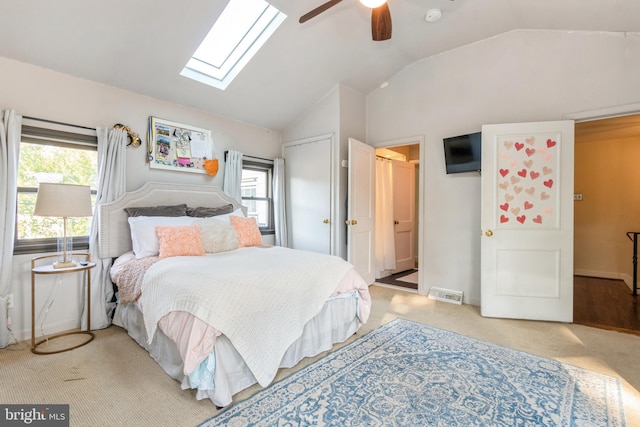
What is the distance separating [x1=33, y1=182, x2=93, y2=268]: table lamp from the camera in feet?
7.73

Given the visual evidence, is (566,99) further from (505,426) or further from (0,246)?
(0,246)

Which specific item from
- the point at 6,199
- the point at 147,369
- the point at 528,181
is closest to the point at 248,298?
the point at 147,369

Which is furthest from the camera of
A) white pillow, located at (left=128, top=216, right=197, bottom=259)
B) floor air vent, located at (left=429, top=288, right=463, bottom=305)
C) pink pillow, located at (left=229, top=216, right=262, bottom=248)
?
floor air vent, located at (left=429, top=288, right=463, bottom=305)

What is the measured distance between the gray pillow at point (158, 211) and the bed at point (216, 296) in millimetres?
12

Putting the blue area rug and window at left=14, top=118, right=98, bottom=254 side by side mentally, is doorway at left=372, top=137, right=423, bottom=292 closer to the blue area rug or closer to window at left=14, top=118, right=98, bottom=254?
the blue area rug

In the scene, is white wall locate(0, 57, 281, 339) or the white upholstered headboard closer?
white wall locate(0, 57, 281, 339)

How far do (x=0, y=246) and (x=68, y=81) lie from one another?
1564mm

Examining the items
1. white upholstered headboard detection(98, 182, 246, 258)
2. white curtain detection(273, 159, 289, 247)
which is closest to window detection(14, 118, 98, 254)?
white upholstered headboard detection(98, 182, 246, 258)

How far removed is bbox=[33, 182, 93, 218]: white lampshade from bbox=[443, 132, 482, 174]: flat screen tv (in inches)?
150

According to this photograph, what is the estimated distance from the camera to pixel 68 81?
9.23 feet

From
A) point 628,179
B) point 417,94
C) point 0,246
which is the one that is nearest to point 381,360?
point 0,246

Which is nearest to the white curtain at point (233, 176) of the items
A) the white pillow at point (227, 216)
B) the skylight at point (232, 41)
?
the white pillow at point (227, 216)

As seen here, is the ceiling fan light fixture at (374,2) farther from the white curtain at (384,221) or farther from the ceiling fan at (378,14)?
the white curtain at (384,221)

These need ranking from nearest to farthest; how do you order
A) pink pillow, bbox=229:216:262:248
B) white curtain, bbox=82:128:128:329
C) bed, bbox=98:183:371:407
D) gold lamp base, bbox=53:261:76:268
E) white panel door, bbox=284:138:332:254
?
bed, bbox=98:183:371:407 < gold lamp base, bbox=53:261:76:268 < white curtain, bbox=82:128:128:329 < pink pillow, bbox=229:216:262:248 < white panel door, bbox=284:138:332:254
